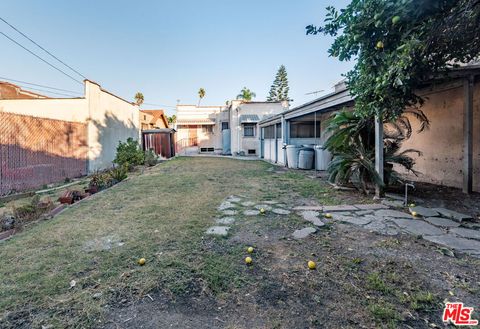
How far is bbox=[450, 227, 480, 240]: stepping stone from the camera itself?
3.08 metres

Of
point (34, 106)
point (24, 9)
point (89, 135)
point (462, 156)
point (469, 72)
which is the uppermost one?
point (24, 9)

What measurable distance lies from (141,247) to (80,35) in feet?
57.0

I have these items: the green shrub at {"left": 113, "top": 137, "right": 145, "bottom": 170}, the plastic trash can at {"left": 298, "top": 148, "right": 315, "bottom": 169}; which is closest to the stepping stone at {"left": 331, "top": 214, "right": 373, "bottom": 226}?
the plastic trash can at {"left": 298, "top": 148, "right": 315, "bottom": 169}

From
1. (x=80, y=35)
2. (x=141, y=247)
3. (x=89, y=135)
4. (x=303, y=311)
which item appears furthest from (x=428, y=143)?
(x=80, y=35)

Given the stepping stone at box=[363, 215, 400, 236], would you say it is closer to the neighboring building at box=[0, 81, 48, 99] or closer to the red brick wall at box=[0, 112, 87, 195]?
the red brick wall at box=[0, 112, 87, 195]

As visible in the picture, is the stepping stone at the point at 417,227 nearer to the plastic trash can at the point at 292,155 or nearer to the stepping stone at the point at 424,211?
the stepping stone at the point at 424,211

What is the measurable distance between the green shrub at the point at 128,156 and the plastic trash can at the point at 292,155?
7504 mm

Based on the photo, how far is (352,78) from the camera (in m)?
4.23

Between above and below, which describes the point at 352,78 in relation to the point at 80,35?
below

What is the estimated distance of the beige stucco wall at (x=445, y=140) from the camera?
5.36 m

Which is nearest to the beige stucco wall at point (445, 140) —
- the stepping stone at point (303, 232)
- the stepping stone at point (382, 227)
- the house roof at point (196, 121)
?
the stepping stone at point (382, 227)

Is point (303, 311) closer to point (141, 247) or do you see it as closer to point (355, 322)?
point (355, 322)

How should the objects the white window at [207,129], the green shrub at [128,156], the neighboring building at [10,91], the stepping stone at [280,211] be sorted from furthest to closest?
the white window at [207,129] < the neighboring building at [10,91] < the green shrub at [128,156] < the stepping stone at [280,211]

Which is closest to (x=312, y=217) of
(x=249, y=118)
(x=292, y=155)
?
(x=292, y=155)
